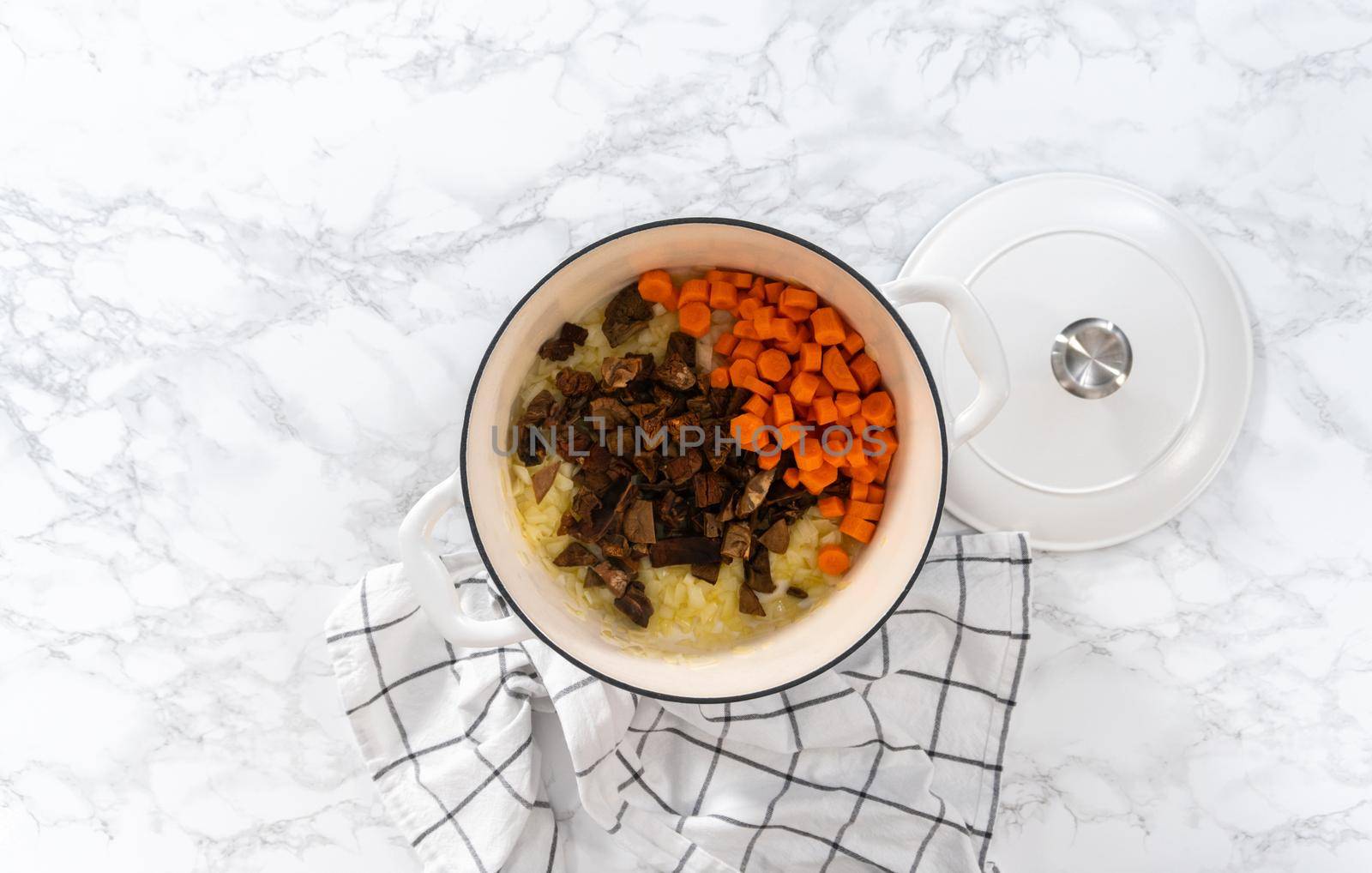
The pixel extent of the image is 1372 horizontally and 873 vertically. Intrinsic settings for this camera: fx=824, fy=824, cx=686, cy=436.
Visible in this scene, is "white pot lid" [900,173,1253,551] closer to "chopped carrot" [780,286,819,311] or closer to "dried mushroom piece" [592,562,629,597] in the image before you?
"chopped carrot" [780,286,819,311]

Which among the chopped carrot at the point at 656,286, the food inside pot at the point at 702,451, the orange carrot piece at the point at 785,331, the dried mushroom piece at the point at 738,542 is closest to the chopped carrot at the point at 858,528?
the food inside pot at the point at 702,451

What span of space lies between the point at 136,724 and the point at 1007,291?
4.52 feet

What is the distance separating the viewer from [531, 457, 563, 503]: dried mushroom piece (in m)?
0.99

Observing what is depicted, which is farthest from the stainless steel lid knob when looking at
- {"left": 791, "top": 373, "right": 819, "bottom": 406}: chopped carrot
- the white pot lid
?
{"left": 791, "top": 373, "right": 819, "bottom": 406}: chopped carrot

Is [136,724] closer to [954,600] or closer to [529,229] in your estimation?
[529,229]

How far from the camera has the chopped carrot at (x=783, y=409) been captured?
0.96 metres

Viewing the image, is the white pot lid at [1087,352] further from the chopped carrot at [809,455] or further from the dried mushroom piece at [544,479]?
the dried mushroom piece at [544,479]

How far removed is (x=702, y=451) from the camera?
983 mm

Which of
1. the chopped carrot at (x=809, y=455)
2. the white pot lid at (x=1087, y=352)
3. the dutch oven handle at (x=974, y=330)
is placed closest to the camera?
the dutch oven handle at (x=974, y=330)

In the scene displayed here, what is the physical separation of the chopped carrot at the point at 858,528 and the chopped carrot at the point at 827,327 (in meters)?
0.21

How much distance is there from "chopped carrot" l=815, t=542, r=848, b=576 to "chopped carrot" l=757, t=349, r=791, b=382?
221 mm

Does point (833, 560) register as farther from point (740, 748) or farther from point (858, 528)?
point (740, 748)

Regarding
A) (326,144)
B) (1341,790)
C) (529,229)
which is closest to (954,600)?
(1341,790)

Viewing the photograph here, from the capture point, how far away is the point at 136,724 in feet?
3.98
